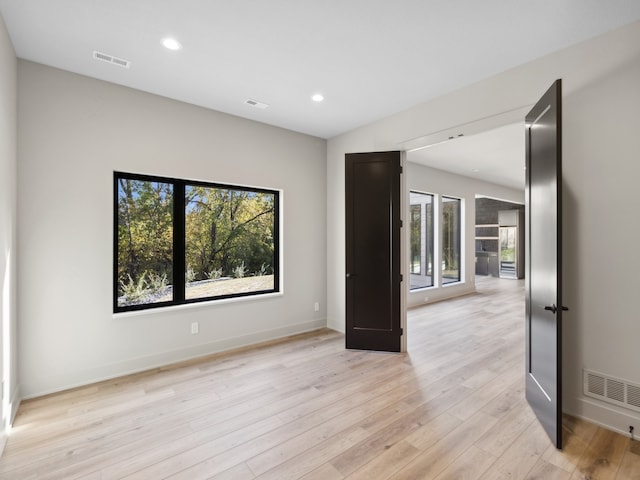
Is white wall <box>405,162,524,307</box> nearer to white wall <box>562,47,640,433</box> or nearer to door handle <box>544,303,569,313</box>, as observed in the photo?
white wall <box>562,47,640,433</box>

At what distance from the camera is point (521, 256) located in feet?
36.3

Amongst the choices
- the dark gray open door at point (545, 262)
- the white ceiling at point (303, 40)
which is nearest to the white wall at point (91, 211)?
the white ceiling at point (303, 40)

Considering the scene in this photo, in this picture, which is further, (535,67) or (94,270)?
(94,270)

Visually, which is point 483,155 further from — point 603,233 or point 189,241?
point 189,241

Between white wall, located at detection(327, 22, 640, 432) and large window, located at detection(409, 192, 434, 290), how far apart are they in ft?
14.3

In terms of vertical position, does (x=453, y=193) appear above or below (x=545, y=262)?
above

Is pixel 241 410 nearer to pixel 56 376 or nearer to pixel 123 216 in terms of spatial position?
pixel 56 376

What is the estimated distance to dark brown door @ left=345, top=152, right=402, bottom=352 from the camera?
148 inches

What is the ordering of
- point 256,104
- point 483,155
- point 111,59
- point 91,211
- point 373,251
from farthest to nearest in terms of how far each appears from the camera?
point 483,155 < point 373,251 < point 256,104 < point 91,211 < point 111,59

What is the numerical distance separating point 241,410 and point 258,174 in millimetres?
2760

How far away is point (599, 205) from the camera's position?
231 cm

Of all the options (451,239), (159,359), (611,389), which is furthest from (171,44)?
(451,239)

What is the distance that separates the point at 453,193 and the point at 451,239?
1116 mm

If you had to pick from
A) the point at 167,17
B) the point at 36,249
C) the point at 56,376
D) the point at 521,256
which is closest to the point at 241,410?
the point at 56,376
